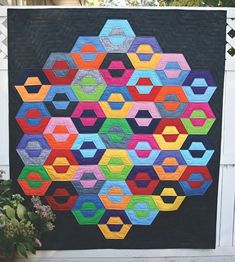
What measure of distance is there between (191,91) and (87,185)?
1145 mm

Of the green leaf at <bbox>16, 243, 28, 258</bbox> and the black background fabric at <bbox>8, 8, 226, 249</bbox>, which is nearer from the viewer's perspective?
the green leaf at <bbox>16, 243, 28, 258</bbox>

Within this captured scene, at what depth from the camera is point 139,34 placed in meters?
3.21

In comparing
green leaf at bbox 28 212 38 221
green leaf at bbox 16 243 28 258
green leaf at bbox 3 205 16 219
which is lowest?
green leaf at bbox 16 243 28 258

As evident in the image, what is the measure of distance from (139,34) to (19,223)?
1.72 meters

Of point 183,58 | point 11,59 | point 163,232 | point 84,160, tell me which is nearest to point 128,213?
point 163,232

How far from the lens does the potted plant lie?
285 cm

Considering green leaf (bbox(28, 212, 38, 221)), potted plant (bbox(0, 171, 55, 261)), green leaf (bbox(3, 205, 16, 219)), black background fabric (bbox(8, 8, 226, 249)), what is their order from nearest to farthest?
1. potted plant (bbox(0, 171, 55, 261))
2. green leaf (bbox(3, 205, 16, 219))
3. green leaf (bbox(28, 212, 38, 221))
4. black background fabric (bbox(8, 8, 226, 249))

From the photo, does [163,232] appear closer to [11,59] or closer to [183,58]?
[183,58]

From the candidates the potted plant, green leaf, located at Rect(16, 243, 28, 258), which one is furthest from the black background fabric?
green leaf, located at Rect(16, 243, 28, 258)

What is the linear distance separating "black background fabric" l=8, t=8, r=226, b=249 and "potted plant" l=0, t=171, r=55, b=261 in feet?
0.69

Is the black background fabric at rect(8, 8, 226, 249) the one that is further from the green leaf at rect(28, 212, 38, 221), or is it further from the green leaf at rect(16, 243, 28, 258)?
the green leaf at rect(16, 243, 28, 258)

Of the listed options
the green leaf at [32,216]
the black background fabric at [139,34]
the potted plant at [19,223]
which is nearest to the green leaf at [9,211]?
the potted plant at [19,223]

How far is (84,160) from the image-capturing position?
329cm

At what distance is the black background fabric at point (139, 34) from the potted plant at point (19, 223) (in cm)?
21
